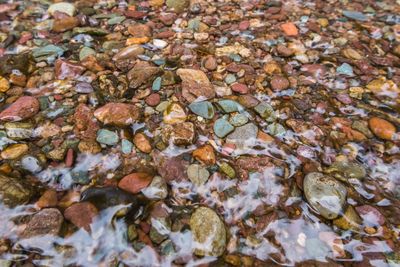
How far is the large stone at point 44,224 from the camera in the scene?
2.45 meters

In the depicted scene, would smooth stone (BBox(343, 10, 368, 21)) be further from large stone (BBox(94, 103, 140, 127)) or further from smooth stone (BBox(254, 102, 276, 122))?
large stone (BBox(94, 103, 140, 127))

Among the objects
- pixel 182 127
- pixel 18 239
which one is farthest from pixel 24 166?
pixel 182 127

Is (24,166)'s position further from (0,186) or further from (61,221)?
(61,221)

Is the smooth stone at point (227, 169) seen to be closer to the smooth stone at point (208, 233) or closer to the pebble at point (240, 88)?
the smooth stone at point (208, 233)

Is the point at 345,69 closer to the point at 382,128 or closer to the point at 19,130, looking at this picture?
the point at 382,128

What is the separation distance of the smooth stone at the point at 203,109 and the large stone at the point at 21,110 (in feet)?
5.09

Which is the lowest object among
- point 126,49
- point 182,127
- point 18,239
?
point 18,239

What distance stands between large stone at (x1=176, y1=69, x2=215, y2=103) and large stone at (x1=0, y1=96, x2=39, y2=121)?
149 centimetres

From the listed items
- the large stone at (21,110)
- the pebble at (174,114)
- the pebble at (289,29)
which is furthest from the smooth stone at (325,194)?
the large stone at (21,110)

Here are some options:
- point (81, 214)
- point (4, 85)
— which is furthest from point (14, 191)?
point (4, 85)

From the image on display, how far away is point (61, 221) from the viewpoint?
8.16ft

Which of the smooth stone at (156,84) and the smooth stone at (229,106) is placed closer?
the smooth stone at (229,106)

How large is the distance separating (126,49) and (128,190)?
1936mm

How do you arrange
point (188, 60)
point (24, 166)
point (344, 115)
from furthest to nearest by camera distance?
point (188, 60)
point (344, 115)
point (24, 166)
